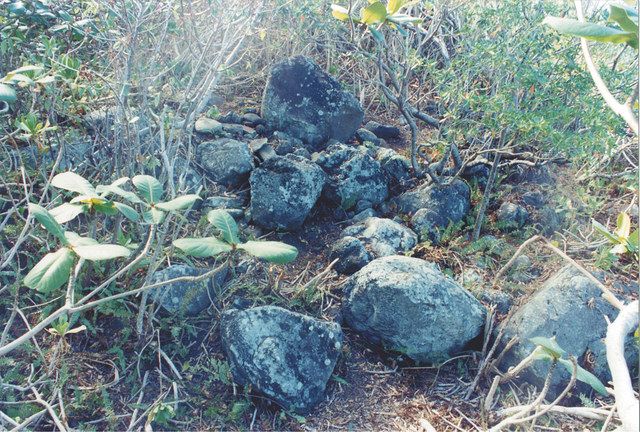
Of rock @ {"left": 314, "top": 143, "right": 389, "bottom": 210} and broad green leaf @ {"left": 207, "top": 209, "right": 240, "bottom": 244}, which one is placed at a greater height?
broad green leaf @ {"left": 207, "top": 209, "right": 240, "bottom": 244}

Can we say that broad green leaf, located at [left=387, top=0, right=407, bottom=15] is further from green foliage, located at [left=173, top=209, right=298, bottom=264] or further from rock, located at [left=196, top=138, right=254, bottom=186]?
rock, located at [left=196, top=138, right=254, bottom=186]

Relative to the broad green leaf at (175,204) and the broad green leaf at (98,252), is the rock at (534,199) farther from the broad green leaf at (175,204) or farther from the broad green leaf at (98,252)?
the broad green leaf at (98,252)

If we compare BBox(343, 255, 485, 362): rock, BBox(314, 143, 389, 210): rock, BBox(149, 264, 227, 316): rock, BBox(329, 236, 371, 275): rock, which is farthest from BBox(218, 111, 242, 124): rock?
BBox(343, 255, 485, 362): rock

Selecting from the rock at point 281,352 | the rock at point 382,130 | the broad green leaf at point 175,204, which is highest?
the broad green leaf at point 175,204

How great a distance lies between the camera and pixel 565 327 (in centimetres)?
255

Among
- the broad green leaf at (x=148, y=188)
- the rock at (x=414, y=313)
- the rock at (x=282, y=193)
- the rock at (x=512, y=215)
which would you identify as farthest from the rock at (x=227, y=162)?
the broad green leaf at (x=148, y=188)

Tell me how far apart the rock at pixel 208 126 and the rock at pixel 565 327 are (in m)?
1.94

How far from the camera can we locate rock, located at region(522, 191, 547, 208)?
3535 mm

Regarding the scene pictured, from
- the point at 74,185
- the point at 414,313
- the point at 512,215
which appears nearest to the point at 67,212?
the point at 74,185

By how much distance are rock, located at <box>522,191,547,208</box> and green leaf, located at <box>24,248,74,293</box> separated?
283cm

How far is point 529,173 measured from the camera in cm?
374

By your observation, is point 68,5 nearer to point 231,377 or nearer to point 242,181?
point 242,181

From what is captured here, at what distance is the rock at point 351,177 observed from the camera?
3.30 metres

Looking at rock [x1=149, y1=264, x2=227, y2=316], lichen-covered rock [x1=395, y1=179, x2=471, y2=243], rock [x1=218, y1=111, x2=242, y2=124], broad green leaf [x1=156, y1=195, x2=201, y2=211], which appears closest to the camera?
broad green leaf [x1=156, y1=195, x2=201, y2=211]
